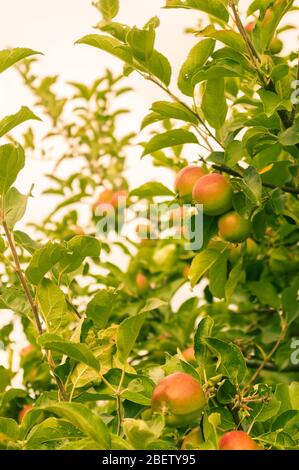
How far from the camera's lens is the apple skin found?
1.21 meters

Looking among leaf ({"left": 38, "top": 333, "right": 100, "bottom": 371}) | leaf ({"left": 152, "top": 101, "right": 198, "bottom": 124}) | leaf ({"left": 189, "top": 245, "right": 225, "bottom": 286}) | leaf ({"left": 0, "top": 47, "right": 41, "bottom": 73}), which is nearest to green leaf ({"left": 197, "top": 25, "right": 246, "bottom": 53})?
leaf ({"left": 152, "top": 101, "right": 198, "bottom": 124})

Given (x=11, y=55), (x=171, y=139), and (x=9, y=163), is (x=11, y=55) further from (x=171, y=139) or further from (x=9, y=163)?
(x=171, y=139)

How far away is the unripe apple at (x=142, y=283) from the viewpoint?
293 cm

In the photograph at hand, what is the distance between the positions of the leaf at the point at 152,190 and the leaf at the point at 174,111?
0.26 m

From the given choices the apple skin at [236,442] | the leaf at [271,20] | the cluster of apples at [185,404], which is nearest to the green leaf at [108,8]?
the leaf at [271,20]

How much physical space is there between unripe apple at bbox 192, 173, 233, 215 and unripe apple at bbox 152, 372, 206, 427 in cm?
54

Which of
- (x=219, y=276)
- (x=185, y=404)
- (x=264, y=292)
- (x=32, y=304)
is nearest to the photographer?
(x=185, y=404)

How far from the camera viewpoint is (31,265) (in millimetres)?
1472

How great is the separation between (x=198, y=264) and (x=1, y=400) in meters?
0.63

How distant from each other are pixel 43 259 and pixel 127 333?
239mm

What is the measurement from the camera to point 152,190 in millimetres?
2039

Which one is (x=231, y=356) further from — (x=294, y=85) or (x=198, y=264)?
(x=294, y=85)

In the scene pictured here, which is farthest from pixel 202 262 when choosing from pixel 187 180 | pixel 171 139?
pixel 171 139

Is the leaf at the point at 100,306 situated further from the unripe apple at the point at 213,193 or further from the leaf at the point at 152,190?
the leaf at the point at 152,190
